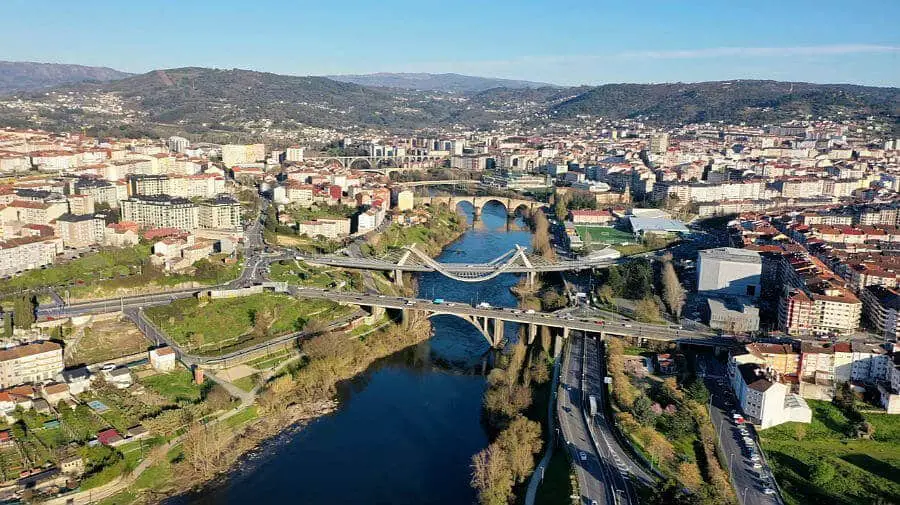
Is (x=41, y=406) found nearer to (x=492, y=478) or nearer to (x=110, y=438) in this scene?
(x=110, y=438)

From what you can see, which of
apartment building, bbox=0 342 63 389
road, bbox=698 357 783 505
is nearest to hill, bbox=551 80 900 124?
road, bbox=698 357 783 505

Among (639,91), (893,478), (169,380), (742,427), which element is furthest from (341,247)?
(639,91)

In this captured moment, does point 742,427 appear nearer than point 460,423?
Yes

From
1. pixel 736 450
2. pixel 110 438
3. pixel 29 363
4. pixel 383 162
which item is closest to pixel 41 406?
pixel 29 363

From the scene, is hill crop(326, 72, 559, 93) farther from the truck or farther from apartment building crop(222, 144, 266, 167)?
the truck

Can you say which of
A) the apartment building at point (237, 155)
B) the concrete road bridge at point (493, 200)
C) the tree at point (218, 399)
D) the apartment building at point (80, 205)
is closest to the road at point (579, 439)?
the tree at point (218, 399)

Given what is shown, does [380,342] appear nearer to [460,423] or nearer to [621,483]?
[460,423]
